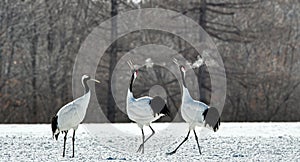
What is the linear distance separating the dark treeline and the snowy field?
26.6 feet

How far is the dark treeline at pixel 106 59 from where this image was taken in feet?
70.5

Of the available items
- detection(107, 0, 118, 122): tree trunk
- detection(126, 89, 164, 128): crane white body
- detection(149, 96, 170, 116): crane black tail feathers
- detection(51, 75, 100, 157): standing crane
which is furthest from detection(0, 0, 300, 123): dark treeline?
detection(51, 75, 100, 157): standing crane

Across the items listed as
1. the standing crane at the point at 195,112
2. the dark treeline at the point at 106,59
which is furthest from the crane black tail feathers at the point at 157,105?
the dark treeline at the point at 106,59

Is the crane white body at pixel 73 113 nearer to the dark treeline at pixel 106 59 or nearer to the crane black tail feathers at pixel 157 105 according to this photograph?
the crane black tail feathers at pixel 157 105

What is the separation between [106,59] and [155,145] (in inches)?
474

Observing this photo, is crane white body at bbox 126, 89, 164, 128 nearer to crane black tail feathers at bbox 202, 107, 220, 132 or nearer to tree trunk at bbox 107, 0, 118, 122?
crane black tail feathers at bbox 202, 107, 220, 132

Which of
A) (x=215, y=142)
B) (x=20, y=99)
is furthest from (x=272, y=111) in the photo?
(x=215, y=142)

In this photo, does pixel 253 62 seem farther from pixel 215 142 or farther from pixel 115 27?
pixel 215 142

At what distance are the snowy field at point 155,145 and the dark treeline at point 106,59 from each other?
26.6ft

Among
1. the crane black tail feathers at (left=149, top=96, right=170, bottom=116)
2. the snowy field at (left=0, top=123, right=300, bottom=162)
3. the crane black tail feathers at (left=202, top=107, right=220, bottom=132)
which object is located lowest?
the snowy field at (left=0, top=123, right=300, bottom=162)

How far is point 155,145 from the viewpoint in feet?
33.2

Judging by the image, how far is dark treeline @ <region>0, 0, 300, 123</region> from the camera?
21.5 metres

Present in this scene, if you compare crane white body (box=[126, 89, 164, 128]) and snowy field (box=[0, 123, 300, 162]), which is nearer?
snowy field (box=[0, 123, 300, 162])

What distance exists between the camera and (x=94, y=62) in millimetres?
21297
